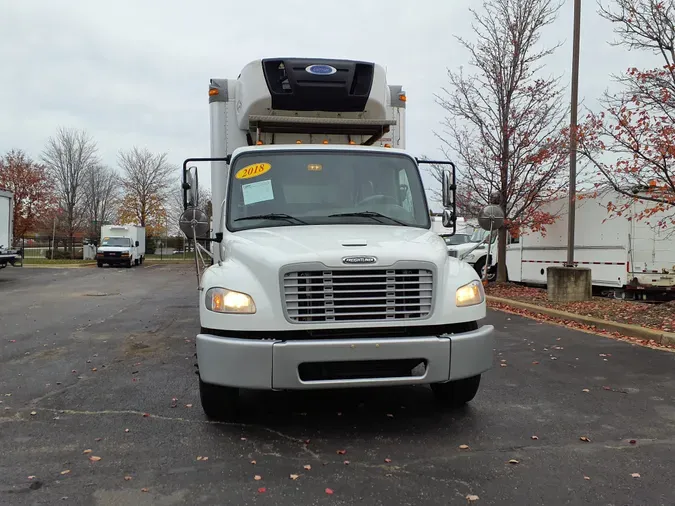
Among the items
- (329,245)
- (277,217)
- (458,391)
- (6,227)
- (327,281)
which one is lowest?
(458,391)

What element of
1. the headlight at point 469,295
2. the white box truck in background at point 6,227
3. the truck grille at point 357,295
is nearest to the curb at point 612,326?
the headlight at point 469,295

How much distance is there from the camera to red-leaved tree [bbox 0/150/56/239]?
1379 inches

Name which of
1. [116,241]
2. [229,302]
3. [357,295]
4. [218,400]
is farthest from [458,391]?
[116,241]

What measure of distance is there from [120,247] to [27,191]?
838 centimetres

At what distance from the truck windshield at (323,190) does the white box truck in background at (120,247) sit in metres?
29.6

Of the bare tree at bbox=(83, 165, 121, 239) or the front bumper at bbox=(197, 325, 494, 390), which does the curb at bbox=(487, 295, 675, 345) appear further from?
the bare tree at bbox=(83, 165, 121, 239)

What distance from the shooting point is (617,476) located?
136 inches

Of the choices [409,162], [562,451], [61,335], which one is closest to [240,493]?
[562,451]

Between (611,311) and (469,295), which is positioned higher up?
(469,295)

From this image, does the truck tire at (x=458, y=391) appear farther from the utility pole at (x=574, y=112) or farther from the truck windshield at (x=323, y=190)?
the utility pole at (x=574, y=112)

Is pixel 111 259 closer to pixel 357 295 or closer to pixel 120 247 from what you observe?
pixel 120 247

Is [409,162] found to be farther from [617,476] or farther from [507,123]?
[507,123]

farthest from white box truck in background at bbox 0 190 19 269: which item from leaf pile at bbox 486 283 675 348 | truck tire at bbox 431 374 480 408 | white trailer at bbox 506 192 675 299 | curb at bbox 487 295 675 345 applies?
truck tire at bbox 431 374 480 408

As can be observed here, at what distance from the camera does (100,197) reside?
A: 4928 cm
